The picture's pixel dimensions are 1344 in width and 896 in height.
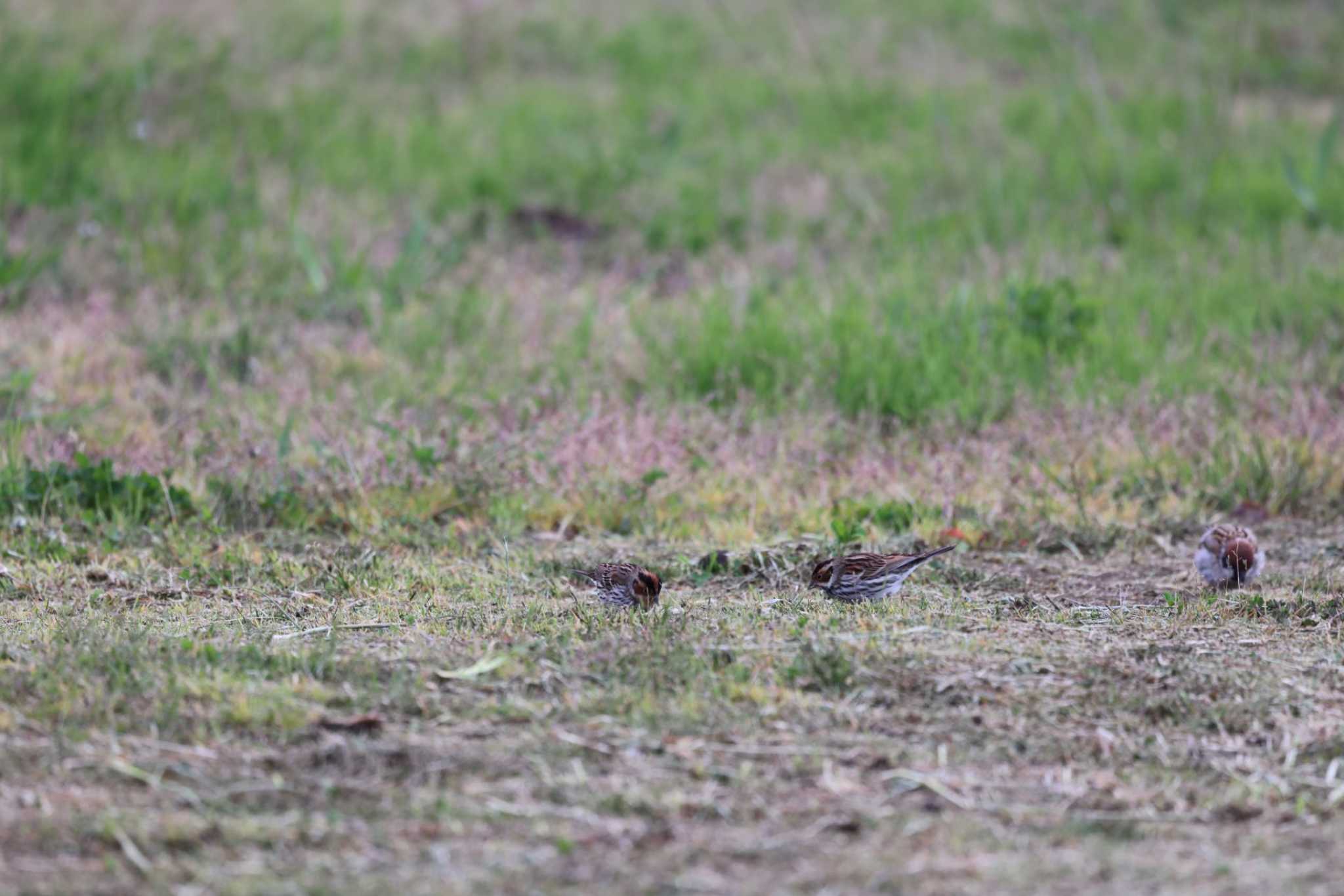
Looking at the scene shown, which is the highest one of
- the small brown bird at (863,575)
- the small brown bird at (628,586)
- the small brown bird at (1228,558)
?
the small brown bird at (628,586)

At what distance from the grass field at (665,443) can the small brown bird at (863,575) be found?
0.10 metres

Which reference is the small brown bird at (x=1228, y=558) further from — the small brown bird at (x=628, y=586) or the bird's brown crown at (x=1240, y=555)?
the small brown bird at (x=628, y=586)

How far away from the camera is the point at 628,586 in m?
4.90

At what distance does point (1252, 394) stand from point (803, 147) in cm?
518

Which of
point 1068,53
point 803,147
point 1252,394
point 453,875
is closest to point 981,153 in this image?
point 803,147

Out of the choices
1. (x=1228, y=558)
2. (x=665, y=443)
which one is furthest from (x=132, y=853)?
(x=665, y=443)

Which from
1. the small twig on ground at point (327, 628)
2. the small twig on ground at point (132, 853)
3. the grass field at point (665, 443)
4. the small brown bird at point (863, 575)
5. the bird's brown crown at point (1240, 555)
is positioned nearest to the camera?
the small twig on ground at point (132, 853)

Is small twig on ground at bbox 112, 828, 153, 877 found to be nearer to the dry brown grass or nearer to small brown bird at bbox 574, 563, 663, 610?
the dry brown grass

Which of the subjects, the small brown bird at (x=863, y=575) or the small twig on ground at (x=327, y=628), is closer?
the small twig on ground at (x=327, y=628)

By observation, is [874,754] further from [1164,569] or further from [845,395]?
[845,395]

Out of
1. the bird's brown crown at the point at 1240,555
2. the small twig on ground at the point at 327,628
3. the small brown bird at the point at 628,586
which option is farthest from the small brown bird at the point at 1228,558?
the small twig on ground at the point at 327,628

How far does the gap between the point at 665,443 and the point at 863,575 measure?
1981mm

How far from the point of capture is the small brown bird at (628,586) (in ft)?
16.0

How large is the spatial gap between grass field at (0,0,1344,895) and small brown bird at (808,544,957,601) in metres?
0.10
